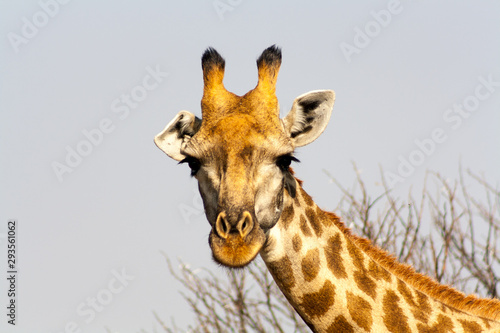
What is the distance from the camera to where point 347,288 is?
26.7 feet

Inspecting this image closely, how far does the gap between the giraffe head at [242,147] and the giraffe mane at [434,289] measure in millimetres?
1164

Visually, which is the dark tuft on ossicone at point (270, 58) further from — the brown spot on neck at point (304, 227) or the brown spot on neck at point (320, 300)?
the brown spot on neck at point (320, 300)

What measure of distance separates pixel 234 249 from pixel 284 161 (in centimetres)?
131

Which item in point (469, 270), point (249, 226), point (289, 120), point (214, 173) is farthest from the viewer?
point (469, 270)

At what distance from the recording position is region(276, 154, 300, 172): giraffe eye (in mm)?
8250

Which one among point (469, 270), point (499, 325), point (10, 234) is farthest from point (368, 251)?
point (10, 234)

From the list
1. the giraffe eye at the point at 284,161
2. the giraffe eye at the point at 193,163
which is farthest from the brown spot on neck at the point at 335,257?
the giraffe eye at the point at 193,163

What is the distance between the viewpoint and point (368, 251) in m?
8.72

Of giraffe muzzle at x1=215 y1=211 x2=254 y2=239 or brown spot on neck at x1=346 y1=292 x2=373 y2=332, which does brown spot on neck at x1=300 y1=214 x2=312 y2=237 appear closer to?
brown spot on neck at x1=346 y1=292 x2=373 y2=332

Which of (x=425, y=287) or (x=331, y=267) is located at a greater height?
(x=331, y=267)

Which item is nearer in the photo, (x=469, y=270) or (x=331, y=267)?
(x=331, y=267)

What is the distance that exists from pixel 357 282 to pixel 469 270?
8.10 meters

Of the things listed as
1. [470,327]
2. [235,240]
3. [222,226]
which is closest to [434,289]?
[470,327]

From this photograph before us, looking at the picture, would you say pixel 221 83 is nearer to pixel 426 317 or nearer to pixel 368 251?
pixel 368 251
